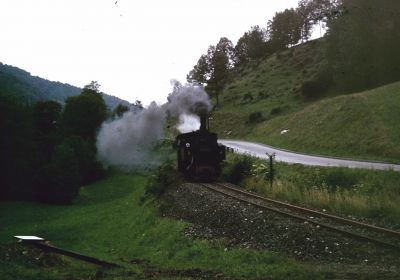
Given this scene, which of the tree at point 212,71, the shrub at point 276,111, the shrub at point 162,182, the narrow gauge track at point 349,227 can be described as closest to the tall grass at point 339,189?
the narrow gauge track at point 349,227

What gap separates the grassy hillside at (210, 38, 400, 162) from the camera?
3775 cm

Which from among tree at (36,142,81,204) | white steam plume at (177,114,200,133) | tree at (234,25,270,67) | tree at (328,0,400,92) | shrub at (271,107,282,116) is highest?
tree at (234,25,270,67)

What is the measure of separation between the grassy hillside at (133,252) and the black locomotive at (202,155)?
10.8 feet

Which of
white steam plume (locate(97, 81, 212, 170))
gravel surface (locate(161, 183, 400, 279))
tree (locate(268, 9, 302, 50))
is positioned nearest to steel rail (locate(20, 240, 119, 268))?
gravel surface (locate(161, 183, 400, 279))

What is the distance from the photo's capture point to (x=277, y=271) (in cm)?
970

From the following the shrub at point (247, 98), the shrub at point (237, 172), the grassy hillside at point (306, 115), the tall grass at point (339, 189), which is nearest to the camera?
the tall grass at point (339, 189)

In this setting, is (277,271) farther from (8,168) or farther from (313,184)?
(8,168)

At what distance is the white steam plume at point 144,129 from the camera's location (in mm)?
29734

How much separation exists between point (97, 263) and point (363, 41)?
53.8 m

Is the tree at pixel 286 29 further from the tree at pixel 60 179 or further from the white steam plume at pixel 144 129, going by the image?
the tree at pixel 60 179

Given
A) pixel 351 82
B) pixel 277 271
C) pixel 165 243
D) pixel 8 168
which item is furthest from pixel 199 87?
pixel 351 82

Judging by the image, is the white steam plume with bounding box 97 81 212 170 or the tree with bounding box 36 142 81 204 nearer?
the white steam plume with bounding box 97 81 212 170

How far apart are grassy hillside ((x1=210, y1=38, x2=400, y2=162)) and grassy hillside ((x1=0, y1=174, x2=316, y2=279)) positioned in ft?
64.7

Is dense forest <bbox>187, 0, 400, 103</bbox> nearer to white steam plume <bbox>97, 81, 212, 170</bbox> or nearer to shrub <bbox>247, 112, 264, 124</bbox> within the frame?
shrub <bbox>247, 112, 264, 124</bbox>
